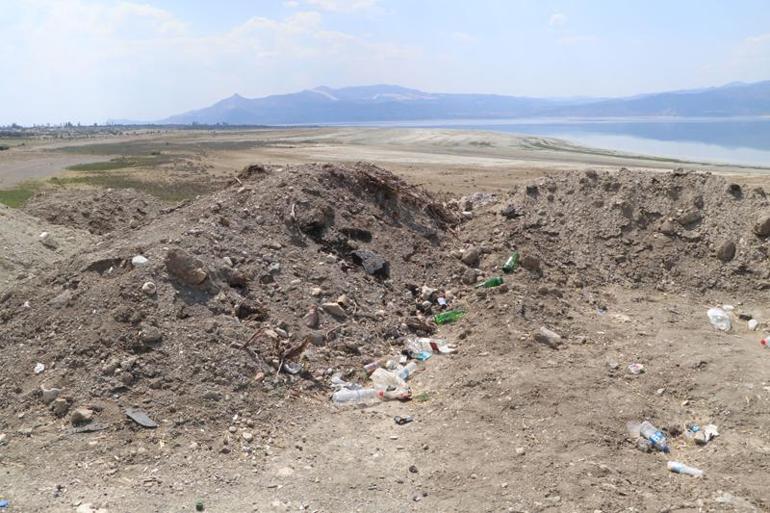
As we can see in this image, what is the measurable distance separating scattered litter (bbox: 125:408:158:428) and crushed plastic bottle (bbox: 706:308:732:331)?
7.68 m

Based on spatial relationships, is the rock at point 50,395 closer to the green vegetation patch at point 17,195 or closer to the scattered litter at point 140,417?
the scattered litter at point 140,417

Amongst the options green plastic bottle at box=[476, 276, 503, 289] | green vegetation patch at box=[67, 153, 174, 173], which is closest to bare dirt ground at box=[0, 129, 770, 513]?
green plastic bottle at box=[476, 276, 503, 289]

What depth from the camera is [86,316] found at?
7.18m

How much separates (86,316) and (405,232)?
578 cm

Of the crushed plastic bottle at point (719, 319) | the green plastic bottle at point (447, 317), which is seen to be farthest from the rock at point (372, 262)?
the crushed plastic bottle at point (719, 319)

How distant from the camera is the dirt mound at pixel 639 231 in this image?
33.8 feet

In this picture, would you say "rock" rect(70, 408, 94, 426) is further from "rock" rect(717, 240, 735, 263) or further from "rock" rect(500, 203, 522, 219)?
"rock" rect(717, 240, 735, 263)

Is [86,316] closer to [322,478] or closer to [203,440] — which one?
[203,440]

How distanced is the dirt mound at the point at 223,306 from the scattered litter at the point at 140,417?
96 mm

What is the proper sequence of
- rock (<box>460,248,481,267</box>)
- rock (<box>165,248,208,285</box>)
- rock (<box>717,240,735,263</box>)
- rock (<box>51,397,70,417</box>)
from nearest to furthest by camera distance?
1. rock (<box>51,397,70,417</box>)
2. rock (<box>165,248,208,285</box>)
3. rock (<box>717,240,735,263</box>)
4. rock (<box>460,248,481,267</box>)

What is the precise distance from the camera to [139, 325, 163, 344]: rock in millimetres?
6779

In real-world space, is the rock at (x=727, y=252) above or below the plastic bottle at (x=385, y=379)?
above

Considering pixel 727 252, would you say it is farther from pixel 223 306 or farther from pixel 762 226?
pixel 223 306

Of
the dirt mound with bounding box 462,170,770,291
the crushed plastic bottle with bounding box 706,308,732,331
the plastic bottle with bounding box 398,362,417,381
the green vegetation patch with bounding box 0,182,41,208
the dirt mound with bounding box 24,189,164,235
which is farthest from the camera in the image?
the green vegetation patch with bounding box 0,182,41,208
